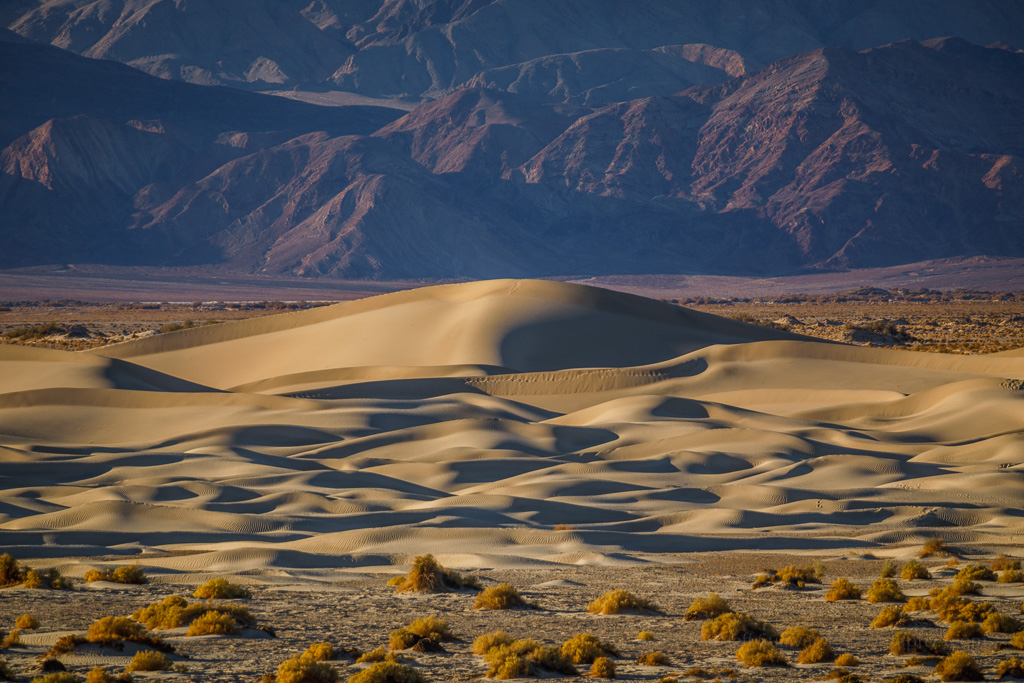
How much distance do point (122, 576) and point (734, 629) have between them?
6.87 metres

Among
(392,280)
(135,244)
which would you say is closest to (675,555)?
(392,280)

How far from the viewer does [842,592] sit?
1353cm

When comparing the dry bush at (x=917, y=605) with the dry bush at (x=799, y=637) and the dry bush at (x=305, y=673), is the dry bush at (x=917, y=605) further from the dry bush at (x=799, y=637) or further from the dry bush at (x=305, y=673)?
the dry bush at (x=305, y=673)

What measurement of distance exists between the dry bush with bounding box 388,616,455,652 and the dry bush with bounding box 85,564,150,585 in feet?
13.5

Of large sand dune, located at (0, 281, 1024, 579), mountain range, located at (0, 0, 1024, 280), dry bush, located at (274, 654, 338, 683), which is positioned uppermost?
mountain range, located at (0, 0, 1024, 280)

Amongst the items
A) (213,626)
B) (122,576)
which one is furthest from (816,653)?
(122,576)

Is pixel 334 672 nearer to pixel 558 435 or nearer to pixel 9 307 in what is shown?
pixel 558 435

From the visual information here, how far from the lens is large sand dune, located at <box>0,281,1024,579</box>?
59.0ft

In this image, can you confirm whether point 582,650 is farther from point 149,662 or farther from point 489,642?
point 149,662

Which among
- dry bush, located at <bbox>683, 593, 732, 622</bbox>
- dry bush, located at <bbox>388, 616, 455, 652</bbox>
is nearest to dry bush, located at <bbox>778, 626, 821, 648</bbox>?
dry bush, located at <bbox>683, 593, 732, 622</bbox>

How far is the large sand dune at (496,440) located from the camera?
17984mm

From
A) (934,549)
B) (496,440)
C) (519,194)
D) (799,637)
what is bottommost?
(496,440)

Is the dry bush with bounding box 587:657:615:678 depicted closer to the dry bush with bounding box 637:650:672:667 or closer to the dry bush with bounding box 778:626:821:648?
the dry bush with bounding box 637:650:672:667

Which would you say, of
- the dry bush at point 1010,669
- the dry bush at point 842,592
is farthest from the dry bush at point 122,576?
the dry bush at point 1010,669
